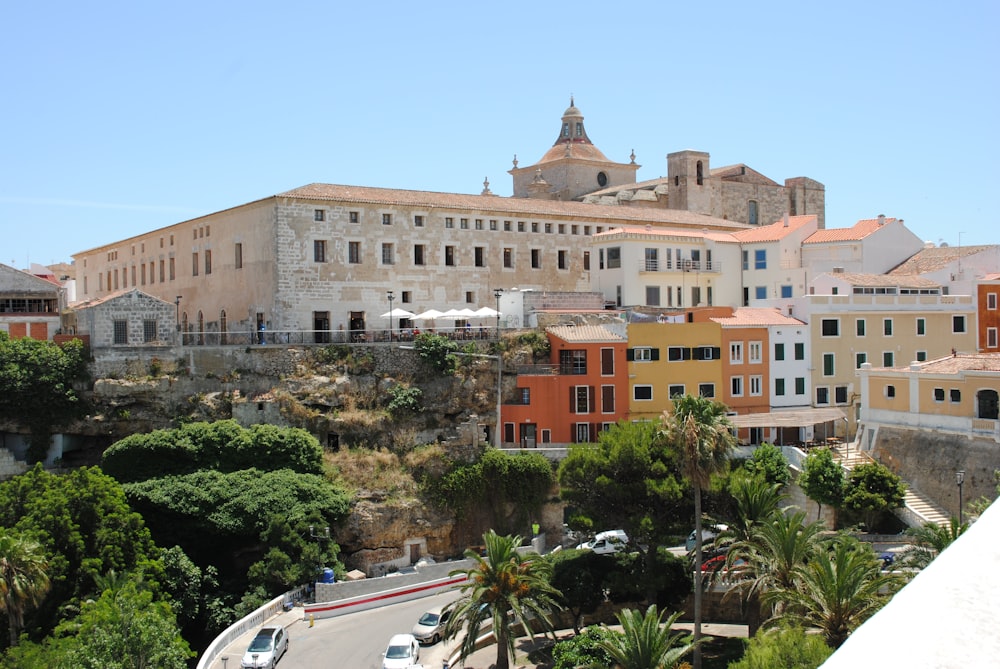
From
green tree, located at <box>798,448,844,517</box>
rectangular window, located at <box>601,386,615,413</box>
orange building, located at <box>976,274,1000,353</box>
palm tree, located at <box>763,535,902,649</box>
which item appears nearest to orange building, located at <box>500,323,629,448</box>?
rectangular window, located at <box>601,386,615,413</box>

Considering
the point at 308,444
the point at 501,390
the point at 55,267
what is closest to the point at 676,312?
the point at 501,390

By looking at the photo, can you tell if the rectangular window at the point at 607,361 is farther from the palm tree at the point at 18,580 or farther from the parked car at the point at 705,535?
the palm tree at the point at 18,580

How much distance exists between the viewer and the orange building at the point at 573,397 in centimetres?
4694

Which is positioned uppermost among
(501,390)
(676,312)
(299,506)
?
(676,312)

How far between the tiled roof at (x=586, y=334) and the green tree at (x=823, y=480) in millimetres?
11090

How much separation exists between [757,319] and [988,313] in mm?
13155

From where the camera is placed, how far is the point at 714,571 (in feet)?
101

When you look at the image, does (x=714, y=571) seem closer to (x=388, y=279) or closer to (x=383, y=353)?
(x=383, y=353)

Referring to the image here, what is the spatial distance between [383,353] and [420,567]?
39.3ft

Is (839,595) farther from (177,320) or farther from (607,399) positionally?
(177,320)

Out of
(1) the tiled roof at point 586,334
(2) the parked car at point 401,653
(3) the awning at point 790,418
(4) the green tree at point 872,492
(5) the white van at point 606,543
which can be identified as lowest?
(2) the parked car at point 401,653

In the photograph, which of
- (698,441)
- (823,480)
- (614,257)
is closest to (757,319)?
(614,257)

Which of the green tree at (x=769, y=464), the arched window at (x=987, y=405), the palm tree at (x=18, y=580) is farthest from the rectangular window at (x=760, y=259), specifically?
Result: the palm tree at (x=18, y=580)

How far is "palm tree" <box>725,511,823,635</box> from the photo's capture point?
27.2m
